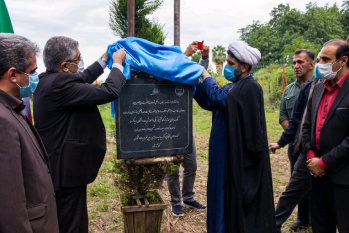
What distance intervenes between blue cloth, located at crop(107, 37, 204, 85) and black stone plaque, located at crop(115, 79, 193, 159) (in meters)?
0.11

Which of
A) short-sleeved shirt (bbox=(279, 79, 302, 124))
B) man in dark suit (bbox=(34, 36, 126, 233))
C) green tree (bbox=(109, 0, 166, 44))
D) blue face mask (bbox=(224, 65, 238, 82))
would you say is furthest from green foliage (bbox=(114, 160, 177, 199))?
green tree (bbox=(109, 0, 166, 44))

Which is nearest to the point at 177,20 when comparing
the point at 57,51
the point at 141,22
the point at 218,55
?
the point at 57,51

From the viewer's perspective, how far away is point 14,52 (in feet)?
5.87

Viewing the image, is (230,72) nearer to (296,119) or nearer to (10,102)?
(296,119)

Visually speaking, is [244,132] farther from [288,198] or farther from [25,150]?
[25,150]

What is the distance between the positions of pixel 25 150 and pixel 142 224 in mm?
1773

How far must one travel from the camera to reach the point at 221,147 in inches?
128

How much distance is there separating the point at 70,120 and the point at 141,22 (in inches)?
380

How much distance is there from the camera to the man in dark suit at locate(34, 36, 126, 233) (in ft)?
8.50

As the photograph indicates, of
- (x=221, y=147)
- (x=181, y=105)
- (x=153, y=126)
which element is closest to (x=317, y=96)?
(x=221, y=147)

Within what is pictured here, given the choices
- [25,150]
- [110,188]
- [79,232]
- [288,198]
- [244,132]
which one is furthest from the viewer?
[110,188]

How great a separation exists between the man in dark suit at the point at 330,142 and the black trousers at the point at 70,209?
86.2 inches

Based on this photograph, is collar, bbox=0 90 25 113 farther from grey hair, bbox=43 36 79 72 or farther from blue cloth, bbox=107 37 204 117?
blue cloth, bbox=107 37 204 117

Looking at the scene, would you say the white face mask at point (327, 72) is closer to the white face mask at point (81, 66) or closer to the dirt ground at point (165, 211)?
the dirt ground at point (165, 211)
